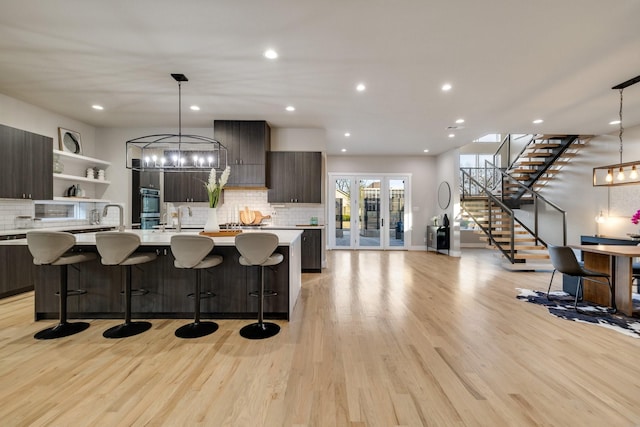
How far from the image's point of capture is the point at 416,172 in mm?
→ 8922

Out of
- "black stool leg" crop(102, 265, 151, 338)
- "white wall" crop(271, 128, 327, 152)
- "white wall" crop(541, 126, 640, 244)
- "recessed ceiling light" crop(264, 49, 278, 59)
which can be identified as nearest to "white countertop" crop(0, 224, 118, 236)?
"black stool leg" crop(102, 265, 151, 338)

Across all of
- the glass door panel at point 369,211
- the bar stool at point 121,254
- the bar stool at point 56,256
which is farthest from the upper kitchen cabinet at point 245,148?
the glass door panel at point 369,211

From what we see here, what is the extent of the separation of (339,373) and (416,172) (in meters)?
7.77

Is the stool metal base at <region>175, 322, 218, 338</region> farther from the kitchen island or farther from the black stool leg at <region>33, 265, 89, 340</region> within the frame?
the black stool leg at <region>33, 265, 89, 340</region>

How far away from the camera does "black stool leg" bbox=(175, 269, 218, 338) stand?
112 inches

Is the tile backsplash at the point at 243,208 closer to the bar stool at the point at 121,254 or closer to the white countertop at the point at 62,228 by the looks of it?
the white countertop at the point at 62,228

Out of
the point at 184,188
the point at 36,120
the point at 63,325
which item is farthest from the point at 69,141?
the point at 63,325

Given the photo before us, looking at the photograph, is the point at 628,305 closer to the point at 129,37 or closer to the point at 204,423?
the point at 204,423

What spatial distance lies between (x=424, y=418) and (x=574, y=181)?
8384 millimetres

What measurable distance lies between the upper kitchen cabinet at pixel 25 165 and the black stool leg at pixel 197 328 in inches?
141

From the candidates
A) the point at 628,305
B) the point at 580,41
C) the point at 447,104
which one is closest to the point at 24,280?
the point at 447,104

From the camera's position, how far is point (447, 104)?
15.1 ft

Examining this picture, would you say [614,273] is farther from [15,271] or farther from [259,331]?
[15,271]

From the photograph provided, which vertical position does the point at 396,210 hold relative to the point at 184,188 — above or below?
below
